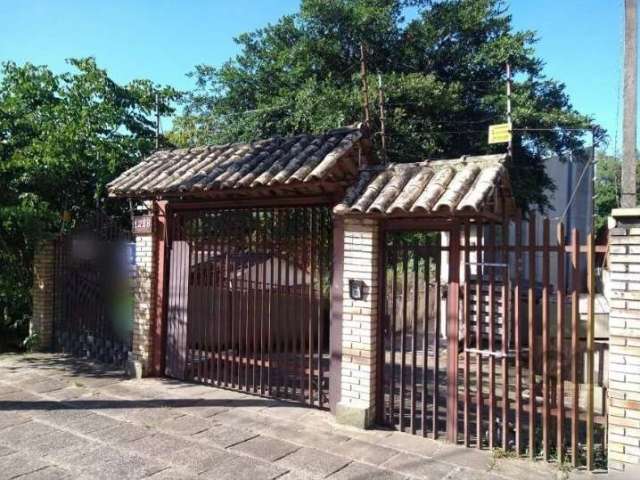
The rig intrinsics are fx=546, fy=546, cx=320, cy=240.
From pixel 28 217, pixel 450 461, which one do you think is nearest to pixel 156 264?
pixel 28 217

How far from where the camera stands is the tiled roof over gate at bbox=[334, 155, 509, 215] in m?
4.94

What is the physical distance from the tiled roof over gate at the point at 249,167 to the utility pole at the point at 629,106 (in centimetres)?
299

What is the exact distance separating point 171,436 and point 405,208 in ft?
10.4

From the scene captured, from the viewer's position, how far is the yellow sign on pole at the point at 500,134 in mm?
12688

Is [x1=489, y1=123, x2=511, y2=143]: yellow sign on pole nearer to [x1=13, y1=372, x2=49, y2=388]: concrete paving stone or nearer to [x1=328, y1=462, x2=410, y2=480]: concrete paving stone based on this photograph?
[x1=328, y1=462, x2=410, y2=480]: concrete paving stone

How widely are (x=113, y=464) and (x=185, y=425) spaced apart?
43.5 inches

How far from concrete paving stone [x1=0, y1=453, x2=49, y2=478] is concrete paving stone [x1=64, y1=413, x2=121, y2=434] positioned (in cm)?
74

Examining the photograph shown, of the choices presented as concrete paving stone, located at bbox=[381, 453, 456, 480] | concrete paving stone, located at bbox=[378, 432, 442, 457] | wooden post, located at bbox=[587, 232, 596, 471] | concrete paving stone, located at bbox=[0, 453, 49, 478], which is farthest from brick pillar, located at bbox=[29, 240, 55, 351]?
wooden post, located at bbox=[587, 232, 596, 471]

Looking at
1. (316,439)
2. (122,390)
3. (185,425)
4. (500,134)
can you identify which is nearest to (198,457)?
(185,425)

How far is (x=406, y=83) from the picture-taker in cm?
1454

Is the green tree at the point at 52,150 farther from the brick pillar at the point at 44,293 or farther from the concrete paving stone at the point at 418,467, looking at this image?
the concrete paving stone at the point at 418,467

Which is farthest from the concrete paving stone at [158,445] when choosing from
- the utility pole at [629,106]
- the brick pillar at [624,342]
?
the utility pole at [629,106]

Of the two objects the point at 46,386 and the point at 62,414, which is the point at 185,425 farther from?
the point at 46,386

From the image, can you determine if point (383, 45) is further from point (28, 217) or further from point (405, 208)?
point (405, 208)
